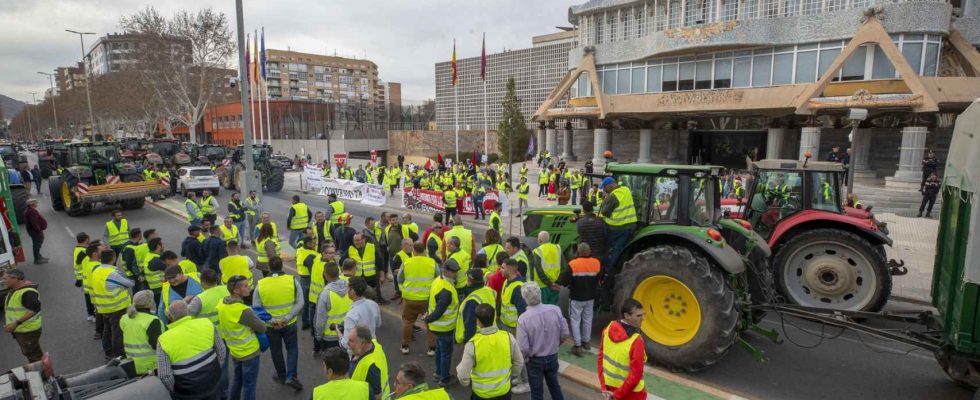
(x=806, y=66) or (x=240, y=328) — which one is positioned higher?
(x=806, y=66)

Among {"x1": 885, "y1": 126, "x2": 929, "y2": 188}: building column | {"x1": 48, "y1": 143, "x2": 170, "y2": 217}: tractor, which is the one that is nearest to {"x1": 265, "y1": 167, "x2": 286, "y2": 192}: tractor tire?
{"x1": 48, "y1": 143, "x2": 170, "y2": 217}: tractor

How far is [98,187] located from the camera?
58.7ft

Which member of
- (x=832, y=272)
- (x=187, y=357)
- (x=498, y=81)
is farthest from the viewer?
(x=498, y=81)

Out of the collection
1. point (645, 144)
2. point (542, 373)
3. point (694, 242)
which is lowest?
point (542, 373)

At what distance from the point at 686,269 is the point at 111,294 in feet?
22.7

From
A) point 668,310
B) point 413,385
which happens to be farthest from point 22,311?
point 668,310

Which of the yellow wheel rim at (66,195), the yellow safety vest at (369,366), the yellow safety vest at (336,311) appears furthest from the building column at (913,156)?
the yellow wheel rim at (66,195)

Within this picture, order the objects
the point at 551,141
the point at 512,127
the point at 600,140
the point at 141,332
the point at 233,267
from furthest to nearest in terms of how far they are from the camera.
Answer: the point at 512,127
the point at 551,141
the point at 600,140
the point at 233,267
the point at 141,332

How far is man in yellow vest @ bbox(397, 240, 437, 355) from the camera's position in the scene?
6586mm

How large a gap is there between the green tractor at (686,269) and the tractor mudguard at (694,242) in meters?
0.01

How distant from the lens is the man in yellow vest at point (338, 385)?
3438mm

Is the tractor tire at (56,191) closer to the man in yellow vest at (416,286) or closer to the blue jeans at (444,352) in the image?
the man in yellow vest at (416,286)

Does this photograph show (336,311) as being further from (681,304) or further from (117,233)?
(117,233)

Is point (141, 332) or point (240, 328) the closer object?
point (141, 332)
